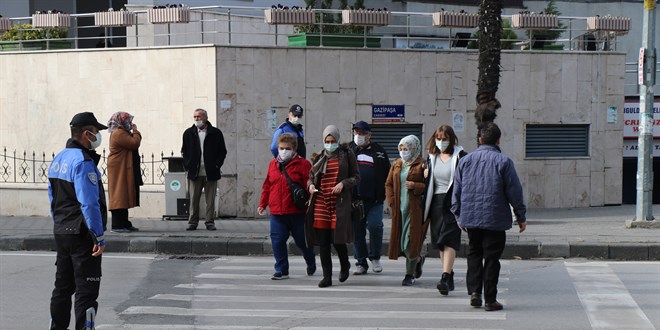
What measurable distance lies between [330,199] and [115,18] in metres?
8.62

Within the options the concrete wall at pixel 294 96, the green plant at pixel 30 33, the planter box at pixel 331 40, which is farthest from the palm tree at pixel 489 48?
the green plant at pixel 30 33

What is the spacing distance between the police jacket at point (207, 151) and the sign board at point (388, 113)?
380 cm

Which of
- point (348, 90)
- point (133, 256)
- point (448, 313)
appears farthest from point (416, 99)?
point (448, 313)

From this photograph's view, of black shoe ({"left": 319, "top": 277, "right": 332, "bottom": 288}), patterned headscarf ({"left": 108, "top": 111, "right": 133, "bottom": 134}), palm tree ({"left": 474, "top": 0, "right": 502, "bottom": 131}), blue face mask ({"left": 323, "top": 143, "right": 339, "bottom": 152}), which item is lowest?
black shoe ({"left": 319, "top": 277, "right": 332, "bottom": 288})

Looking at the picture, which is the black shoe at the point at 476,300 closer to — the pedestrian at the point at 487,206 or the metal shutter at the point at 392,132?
the pedestrian at the point at 487,206

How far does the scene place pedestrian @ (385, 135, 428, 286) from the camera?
11289mm

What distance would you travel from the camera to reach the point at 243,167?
1789 cm

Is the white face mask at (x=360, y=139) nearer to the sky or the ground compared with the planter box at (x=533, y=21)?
nearer to the ground

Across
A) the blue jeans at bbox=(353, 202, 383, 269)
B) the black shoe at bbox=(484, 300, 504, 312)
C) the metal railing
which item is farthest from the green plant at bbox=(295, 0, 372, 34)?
the black shoe at bbox=(484, 300, 504, 312)

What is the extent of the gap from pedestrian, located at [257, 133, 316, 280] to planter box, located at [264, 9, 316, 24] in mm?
6526

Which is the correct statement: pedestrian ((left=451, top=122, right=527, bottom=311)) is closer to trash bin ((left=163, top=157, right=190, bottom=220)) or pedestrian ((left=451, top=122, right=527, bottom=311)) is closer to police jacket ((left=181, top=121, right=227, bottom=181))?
police jacket ((left=181, top=121, right=227, bottom=181))

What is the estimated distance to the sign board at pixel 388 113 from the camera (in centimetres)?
1853

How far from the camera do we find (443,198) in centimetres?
1090

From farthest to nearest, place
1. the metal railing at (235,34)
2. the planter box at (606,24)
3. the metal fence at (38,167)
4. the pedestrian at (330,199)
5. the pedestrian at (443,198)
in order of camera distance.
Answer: the planter box at (606,24)
the metal railing at (235,34)
the metal fence at (38,167)
the pedestrian at (330,199)
the pedestrian at (443,198)
